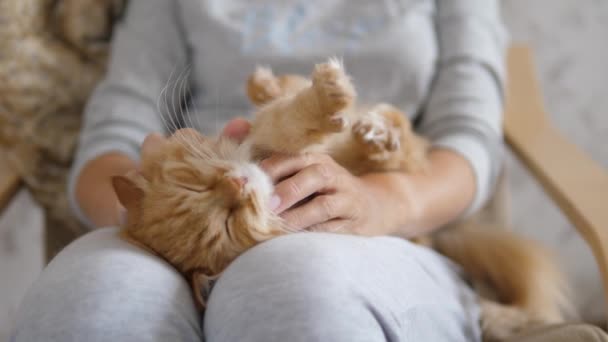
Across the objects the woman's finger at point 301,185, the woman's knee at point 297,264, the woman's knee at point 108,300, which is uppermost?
the woman's finger at point 301,185

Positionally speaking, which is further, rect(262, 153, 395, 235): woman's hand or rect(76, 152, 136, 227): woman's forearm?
rect(76, 152, 136, 227): woman's forearm

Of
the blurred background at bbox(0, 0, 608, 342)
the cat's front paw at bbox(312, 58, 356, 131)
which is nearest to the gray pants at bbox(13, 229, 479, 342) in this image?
the cat's front paw at bbox(312, 58, 356, 131)

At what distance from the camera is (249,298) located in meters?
0.56

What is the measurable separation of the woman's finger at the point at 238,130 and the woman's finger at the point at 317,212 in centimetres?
13

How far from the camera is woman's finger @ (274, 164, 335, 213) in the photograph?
0.66m

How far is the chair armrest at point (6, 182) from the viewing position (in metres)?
1.01

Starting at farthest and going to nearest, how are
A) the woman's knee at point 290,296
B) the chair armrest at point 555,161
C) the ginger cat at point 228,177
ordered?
1. the chair armrest at point 555,161
2. the ginger cat at point 228,177
3. the woman's knee at point 290,296

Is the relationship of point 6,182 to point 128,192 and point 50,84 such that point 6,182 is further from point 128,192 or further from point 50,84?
point 128,192

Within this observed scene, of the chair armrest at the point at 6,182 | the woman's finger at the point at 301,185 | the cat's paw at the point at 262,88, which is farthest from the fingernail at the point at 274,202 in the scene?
the chair armrest at the point at 6,182

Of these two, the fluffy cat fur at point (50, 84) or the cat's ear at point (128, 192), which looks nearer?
the cat's ear at point (128, 192)

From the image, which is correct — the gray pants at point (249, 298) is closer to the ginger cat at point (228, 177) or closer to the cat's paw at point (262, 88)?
the ginger cat at point (228, 177)

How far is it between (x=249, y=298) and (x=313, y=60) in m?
0.62

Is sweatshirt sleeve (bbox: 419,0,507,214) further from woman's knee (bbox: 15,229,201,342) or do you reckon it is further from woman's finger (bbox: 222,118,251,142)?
woman's knee (bbox: 15,229,201,342)

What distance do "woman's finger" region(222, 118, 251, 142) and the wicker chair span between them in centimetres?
46
